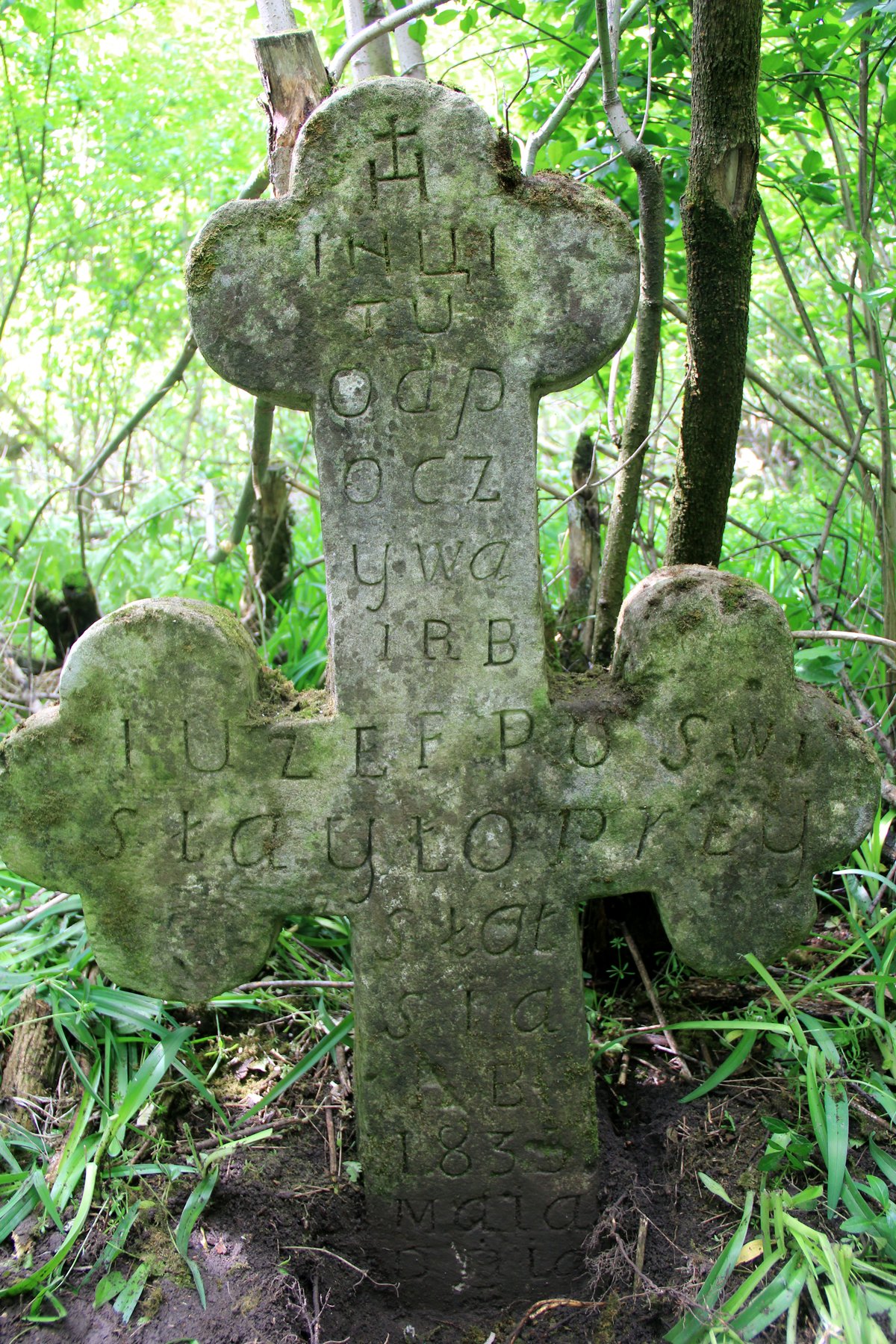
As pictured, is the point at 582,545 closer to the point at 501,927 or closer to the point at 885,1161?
the point at 501,927

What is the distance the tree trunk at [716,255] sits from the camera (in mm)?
1990

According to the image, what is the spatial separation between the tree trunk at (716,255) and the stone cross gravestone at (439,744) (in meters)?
0.53

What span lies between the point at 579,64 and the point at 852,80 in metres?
0.71

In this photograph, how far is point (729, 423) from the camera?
2.24 m

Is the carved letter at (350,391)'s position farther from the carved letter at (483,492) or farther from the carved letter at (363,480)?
the carved letter at (483,492)

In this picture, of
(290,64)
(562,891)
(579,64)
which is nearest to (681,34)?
(579,64)

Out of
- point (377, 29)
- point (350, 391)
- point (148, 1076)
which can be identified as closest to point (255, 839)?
point (148, 1076)

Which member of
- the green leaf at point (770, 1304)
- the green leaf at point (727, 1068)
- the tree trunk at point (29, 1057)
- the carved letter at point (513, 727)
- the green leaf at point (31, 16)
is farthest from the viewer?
the green leaf at point (31, 16)

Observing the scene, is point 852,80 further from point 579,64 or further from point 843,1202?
point 843,1202

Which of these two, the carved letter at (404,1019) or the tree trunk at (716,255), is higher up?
the tree trunk at (716,255)

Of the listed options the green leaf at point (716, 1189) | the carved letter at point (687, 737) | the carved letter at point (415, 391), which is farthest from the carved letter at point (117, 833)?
the green leaf at point (716, 1189)

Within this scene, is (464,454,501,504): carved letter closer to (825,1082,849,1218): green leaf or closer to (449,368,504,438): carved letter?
(449,368,504,438): carved letter

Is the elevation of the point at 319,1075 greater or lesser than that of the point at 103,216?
lesser

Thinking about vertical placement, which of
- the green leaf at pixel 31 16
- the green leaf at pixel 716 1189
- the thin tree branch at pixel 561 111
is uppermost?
the green leaf at pixel 31 16
